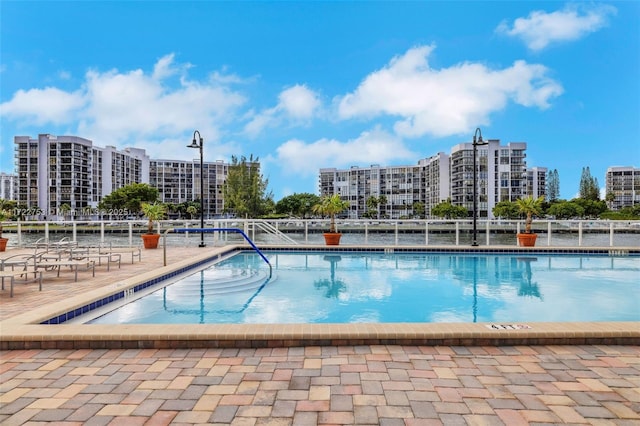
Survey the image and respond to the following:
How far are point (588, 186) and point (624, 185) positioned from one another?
40205 mm

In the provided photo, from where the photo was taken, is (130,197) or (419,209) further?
(419,209)

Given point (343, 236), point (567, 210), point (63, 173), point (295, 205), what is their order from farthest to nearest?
point (63, 173)
point (295, 205)
point (567, 210)
point (343, 236)

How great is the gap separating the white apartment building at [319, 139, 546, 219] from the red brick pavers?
71.0m

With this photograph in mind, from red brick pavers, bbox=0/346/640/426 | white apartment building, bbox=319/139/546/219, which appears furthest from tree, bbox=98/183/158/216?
red brick pavers, bbox=0/346/640/426

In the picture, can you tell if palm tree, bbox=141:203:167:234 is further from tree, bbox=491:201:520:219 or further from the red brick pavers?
tree, bbox=491:201:520:219

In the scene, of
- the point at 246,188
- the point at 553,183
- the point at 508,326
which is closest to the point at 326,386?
the point at 508,326

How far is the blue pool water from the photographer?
5.50 metres

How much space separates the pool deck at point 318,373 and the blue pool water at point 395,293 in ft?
5.23

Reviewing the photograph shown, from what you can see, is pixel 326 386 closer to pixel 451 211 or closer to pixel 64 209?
pixel 451 211

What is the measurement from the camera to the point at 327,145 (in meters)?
88.3

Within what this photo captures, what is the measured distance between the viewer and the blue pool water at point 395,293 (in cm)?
550

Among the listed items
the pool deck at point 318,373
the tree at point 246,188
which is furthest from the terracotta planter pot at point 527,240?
the tree at point 246,188

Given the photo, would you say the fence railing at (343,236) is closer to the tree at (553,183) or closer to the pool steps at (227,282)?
the pool steps at (227,282)

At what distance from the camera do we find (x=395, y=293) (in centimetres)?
691
